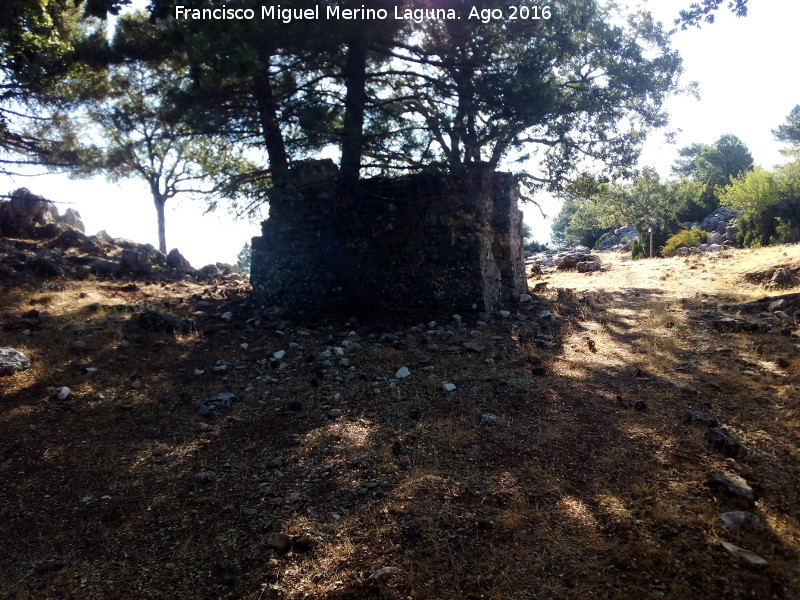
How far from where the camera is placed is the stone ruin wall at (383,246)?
817 cm

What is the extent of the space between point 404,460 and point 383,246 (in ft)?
16.3

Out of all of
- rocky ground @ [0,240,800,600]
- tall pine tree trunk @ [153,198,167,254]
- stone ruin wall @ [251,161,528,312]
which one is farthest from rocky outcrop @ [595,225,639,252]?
rocky ground @ [0,240,800,600]

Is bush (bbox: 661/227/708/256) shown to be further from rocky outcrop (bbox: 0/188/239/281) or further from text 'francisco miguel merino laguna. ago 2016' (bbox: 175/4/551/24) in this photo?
rocky outcrop (bbox: 0/188/239/281)

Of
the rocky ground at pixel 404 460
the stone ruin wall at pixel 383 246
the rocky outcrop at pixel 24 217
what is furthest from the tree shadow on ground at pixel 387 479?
the rocky outcrop at pixel 24 217

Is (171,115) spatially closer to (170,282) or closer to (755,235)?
(170,282)

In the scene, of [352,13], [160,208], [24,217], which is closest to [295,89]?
[352,13]

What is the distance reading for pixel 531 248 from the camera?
146 feet

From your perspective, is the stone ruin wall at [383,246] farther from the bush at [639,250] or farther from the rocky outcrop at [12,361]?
the bush at [639,250]

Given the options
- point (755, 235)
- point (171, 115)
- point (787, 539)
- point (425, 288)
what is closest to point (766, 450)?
point (787, 539)

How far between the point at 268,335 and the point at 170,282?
5.06m

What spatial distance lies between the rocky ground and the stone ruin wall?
1.01 m

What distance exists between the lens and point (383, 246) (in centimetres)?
841

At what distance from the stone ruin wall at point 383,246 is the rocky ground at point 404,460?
101 centimetres

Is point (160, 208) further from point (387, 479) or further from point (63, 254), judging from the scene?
point (387, 479)
